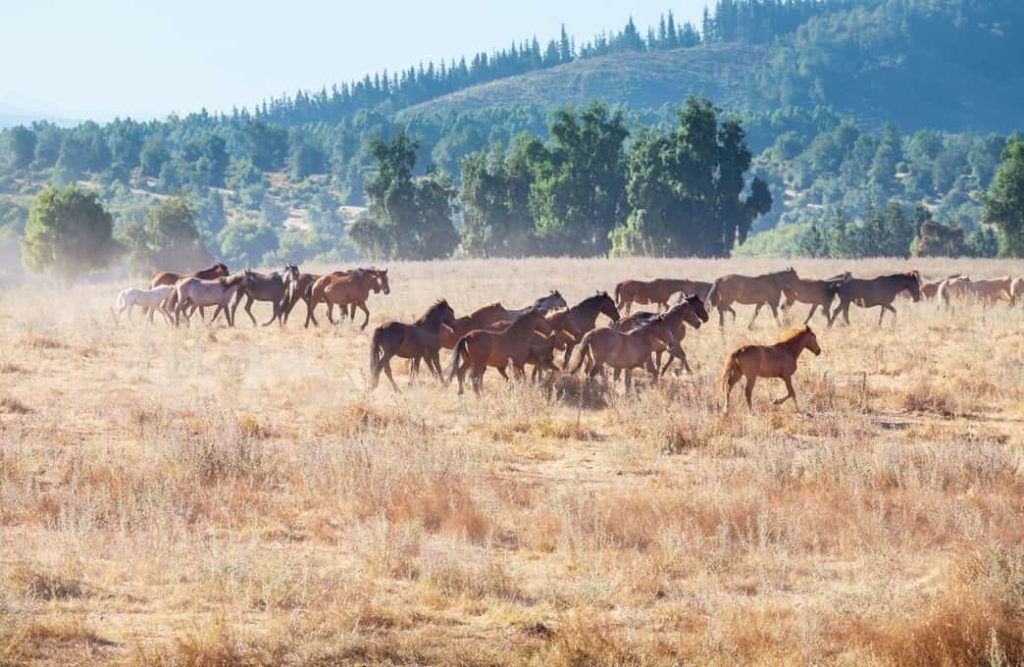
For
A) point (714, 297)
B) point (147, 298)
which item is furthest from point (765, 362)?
Result: point (147, 298)

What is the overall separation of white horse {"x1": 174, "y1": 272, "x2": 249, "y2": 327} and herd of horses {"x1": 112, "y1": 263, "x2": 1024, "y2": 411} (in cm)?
2

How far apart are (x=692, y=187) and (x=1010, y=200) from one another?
1896 centimetres

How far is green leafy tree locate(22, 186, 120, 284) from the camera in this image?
73438mm

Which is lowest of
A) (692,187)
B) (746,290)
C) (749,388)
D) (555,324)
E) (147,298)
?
(749,388)

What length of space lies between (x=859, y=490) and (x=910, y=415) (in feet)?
20.0

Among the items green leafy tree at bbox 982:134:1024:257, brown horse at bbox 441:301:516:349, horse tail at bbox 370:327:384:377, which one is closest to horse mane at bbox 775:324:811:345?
brown horse at bbox 441:301:516:349

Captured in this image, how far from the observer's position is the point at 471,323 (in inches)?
792

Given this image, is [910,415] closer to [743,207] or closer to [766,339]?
[766,339]

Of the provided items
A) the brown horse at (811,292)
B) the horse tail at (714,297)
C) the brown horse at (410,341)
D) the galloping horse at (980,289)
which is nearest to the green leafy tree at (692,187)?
the galloping horse at (980,289)

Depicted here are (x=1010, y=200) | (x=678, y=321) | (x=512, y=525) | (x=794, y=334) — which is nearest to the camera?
(x=512, y=525)

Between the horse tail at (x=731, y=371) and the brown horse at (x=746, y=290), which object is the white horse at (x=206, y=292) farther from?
the horse tail at (x=731, y=371)

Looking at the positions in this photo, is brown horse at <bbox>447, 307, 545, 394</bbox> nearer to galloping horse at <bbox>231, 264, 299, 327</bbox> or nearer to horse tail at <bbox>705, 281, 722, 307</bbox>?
horse tail at <bbox>705, 281, 722, 307</bbox>

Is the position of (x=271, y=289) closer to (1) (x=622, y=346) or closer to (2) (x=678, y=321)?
(2) (x=678, y=321)

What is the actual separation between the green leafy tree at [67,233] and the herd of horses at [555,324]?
4785 centimetres
